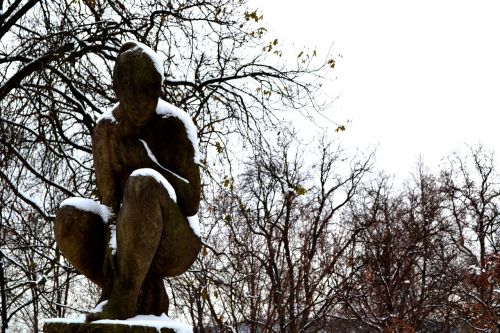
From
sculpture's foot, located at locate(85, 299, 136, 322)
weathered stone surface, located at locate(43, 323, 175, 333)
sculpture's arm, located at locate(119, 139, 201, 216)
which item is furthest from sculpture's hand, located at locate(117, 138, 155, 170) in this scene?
weathered stone surface, located at locate(43, 323, 175, 333)

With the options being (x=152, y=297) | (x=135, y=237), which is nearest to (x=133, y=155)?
(x=135, y=237)

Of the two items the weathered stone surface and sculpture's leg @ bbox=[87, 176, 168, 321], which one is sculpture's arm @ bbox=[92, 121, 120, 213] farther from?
the weathered stone surface

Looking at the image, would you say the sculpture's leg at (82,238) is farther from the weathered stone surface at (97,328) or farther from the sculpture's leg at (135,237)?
the weathered stone surface at (97,328)

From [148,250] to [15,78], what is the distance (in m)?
4.99

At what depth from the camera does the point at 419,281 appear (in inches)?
1013

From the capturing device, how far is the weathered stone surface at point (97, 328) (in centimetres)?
271

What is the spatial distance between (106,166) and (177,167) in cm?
43

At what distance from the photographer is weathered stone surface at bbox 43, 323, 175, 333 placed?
2705 millimetres

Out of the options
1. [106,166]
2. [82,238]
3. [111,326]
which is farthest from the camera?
[106,166]

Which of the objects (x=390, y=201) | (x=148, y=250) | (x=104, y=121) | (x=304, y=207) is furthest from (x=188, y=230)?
(x=390, y=201)

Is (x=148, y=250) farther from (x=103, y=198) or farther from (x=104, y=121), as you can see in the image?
(x=104, y=121)

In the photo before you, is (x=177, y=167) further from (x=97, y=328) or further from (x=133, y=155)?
(x=97, y=328)

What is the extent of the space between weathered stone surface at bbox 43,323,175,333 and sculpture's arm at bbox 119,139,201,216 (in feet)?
2.55

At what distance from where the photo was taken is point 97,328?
107 inches
